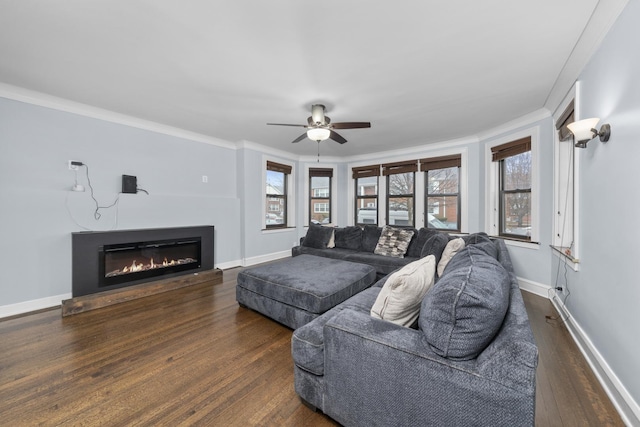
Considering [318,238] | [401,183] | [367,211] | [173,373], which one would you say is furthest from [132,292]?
[401,183]

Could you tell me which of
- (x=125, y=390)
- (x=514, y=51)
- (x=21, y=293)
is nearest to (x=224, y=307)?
(x=125, y=390)

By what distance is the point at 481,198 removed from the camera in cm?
448

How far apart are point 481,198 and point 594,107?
8.56 feet

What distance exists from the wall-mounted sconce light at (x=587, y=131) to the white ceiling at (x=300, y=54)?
2.05 feet

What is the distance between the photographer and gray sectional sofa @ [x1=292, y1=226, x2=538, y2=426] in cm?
92

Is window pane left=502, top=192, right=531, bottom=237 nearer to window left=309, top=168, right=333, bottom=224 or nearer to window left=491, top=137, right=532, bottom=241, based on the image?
window left=491, top=137, right=532, bottom=241

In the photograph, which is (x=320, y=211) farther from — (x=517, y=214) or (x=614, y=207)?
(x=614, y=207)

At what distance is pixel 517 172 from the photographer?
152 inches

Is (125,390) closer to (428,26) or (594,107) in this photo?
(428,26)

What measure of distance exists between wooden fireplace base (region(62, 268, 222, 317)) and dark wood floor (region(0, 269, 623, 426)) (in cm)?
12

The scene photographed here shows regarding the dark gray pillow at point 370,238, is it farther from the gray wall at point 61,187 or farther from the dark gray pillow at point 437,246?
the gray wall at point 61,187

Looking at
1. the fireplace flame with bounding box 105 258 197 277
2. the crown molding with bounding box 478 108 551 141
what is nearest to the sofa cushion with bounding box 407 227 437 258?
the crown molding with bounding box 478 108 551 141

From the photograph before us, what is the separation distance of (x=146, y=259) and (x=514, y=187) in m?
5.69

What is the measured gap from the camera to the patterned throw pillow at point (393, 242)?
390 cm
